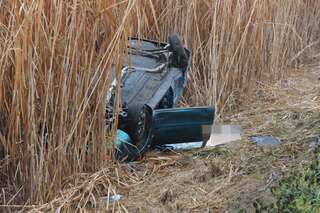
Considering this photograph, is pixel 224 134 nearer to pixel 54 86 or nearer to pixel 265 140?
pixel 265 140

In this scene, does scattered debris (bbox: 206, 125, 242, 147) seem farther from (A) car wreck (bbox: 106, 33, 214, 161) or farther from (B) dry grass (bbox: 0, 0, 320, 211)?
(B) dry grass (bbox: 0, 0, 320, 211)

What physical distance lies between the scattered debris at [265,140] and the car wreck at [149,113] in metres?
0.37

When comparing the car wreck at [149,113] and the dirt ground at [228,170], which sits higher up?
the car wreck at [149,113]

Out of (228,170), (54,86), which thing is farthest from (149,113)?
(54,86)

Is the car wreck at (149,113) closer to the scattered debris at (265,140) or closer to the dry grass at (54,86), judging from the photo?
the dry grass at (54,86)

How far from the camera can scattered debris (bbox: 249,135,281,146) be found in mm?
3900

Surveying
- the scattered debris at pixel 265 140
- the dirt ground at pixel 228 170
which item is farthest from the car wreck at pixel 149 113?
the scattered debris at pixel 265 140

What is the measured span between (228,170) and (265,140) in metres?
0.69

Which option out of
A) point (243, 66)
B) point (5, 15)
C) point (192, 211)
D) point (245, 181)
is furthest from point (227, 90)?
point (5, 15)

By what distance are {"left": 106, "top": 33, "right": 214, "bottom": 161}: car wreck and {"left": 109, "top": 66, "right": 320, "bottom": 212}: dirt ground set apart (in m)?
0.10

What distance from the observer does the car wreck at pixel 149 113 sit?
3.55m

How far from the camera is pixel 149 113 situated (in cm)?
356

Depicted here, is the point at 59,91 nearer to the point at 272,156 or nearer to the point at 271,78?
the point at 272,156

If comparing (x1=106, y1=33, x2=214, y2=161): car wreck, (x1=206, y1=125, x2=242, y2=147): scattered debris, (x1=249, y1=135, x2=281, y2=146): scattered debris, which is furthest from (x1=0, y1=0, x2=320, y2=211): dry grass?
(x1=249, y1=135, x2=281, y2=146): scattered debris
